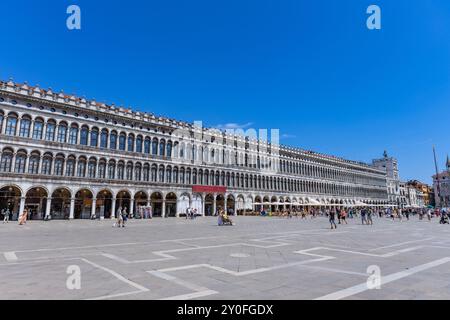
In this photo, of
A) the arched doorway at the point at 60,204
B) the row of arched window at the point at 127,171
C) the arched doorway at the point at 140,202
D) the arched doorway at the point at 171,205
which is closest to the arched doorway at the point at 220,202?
the row of arched window at the point at 127,171

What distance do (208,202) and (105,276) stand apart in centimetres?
4923

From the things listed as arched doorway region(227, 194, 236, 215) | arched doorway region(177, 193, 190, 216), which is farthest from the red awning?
arched doorway region(227, 194, 236, 215)

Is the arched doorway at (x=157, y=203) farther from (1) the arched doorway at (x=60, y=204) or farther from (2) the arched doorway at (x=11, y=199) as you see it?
(2) the arched doorway at (x=11, y=199)

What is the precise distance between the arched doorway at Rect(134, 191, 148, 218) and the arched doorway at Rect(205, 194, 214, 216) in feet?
41.4

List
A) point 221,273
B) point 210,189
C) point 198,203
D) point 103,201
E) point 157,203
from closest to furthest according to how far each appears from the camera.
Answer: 1. point 221,273
2. point 103,201
3. point 157,203
4. point 198,203
5. point 210,189

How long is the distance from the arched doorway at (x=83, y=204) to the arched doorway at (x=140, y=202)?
6806mm

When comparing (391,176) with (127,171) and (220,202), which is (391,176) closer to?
(220,202)

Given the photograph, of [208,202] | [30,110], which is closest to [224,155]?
[208,202]

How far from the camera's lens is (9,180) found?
34062 millimetres

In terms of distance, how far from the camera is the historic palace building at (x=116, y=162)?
35.5m

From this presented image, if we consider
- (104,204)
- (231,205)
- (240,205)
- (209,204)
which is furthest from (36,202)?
(240,205)

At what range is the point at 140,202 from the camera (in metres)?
46.4

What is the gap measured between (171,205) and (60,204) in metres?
17.3
